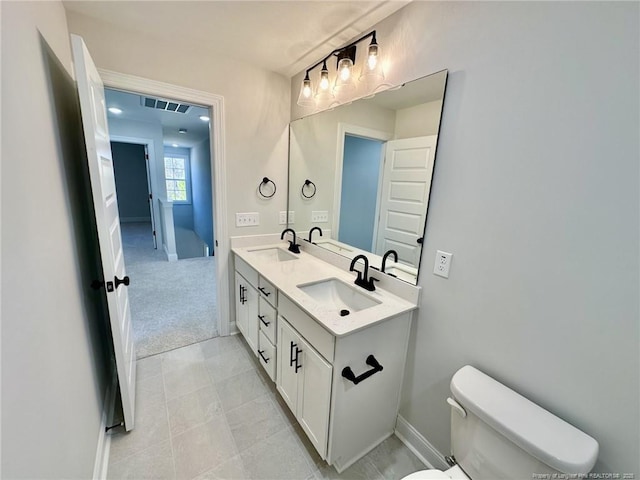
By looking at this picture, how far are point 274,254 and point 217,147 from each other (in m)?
1.01

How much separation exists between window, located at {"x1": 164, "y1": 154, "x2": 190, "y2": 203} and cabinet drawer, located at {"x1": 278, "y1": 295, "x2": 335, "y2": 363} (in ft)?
27.0

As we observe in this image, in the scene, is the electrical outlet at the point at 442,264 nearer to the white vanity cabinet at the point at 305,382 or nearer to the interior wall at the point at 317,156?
the white vanity cabinet at the point at 305,382

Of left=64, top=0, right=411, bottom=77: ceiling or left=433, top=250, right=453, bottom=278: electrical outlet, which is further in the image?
left=64, top=0, right=411, bottom=77: ceiling

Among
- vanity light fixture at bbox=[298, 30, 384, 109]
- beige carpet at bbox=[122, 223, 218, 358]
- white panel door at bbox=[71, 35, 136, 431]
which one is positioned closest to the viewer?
white panel door at bbox=[71, 35, 136, 431]

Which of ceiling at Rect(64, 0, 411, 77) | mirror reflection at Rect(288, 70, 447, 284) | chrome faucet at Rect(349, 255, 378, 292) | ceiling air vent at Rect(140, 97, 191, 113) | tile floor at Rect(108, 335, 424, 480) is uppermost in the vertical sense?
ceiling air vent at Rect(140, 97, 191, 113)

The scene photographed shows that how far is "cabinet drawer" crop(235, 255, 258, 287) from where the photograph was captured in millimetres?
1899

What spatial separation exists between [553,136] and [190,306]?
10.9ft

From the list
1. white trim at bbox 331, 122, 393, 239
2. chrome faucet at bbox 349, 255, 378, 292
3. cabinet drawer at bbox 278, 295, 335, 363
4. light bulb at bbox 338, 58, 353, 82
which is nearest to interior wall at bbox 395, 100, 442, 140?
white trim at bbox 331, 122, 393, 239

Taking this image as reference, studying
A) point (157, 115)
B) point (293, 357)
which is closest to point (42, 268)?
point (293, 357)

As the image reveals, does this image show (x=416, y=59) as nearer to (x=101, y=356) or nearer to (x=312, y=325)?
(x=312, y=325)

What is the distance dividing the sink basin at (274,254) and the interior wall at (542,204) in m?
1.30

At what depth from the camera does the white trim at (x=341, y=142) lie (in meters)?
1.63

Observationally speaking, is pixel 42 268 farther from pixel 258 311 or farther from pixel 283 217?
pixel 283 217

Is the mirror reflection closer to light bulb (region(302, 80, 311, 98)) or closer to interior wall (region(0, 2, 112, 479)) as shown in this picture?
light bulb (region(302, 80, 311, 98))
